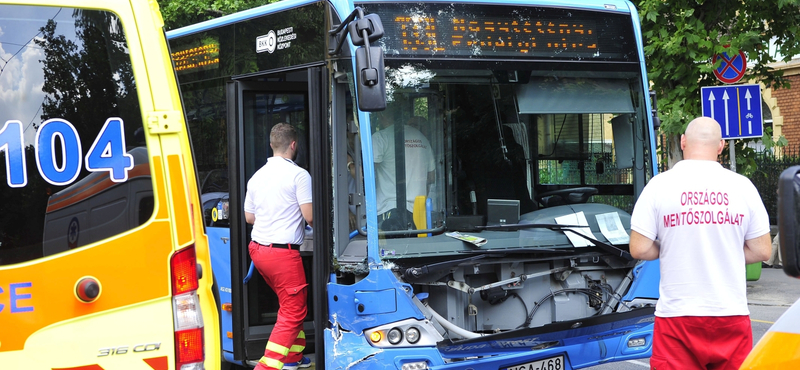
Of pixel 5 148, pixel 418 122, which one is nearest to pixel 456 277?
pixel 418 122

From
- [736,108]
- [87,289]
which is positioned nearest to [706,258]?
[87,289]

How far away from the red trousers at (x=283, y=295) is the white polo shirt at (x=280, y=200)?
10 centimetres

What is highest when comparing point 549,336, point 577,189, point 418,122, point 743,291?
point 418,122

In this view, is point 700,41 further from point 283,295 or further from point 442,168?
point 283,295

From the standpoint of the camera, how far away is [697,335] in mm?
4047

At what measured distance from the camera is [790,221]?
8.10ft

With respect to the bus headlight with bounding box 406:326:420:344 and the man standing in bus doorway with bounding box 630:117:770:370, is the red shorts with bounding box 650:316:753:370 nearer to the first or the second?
the man standing in bus doorway with bounding box 630:117:770:370

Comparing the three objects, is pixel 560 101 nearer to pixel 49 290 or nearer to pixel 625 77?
pixel 625 77

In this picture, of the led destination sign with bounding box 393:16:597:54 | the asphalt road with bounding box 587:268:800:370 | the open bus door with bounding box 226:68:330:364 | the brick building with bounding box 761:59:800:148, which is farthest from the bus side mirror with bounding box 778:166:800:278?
the brick building with bounding box 761:59:800:148

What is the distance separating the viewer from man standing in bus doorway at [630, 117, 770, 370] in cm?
402

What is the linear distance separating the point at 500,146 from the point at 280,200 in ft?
5.89

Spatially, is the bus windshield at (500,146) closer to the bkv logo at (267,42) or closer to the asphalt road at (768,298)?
the bkv logo at (267,42)

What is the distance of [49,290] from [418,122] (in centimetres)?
308

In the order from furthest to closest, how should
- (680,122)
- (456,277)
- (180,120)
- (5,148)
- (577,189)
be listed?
1. (680,122)
2. (577,189)
3. (456,277)
4. (180,120)
5. (5,148)
